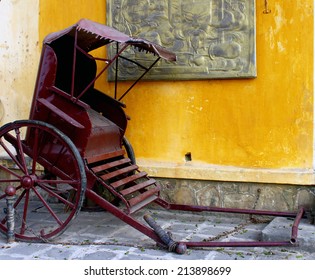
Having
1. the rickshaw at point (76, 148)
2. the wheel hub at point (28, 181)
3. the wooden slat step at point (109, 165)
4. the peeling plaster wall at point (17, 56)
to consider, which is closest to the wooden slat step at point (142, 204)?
the rickshaw at point (76, 148)

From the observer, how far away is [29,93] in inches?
269

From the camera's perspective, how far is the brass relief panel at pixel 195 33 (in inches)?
221

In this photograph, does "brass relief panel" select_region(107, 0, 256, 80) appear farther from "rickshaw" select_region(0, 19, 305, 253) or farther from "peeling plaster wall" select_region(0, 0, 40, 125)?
"peeling plaster wall" select_region(0, 0, 40, 125)

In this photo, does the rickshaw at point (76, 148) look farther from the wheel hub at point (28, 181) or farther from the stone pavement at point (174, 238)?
the stone pavement at point (174, 238)

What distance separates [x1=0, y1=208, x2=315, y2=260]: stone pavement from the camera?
4414mm

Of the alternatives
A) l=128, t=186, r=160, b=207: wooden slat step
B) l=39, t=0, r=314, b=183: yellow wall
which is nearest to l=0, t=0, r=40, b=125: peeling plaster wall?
l=39, t=0, r=314, b=183: yellow wall

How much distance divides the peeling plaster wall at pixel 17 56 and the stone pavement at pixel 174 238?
2.11 meters

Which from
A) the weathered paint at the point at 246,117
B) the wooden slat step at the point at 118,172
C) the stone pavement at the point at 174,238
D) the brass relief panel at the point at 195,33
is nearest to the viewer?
the stone pavement at the point at 174,238

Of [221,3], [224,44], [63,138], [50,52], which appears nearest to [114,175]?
[63,138]

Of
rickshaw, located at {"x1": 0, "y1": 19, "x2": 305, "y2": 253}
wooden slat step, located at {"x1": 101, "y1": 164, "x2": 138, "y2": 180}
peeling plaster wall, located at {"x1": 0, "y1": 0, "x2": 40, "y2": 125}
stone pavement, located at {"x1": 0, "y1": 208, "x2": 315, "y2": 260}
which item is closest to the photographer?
stone pavement, located at {"x1": 0, "y1": 208, "x2": 315, "y2": 260}

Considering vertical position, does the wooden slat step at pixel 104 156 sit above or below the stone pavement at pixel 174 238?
above

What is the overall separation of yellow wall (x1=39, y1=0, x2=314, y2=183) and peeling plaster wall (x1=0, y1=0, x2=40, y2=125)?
1.01 meters

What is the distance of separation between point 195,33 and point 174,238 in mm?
2440

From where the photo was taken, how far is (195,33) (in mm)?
5809
